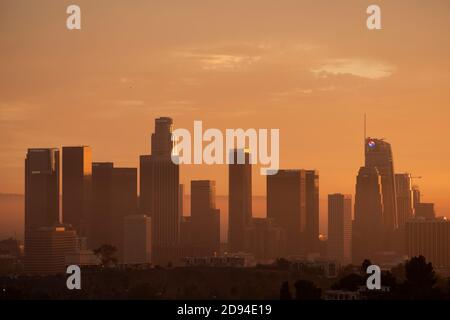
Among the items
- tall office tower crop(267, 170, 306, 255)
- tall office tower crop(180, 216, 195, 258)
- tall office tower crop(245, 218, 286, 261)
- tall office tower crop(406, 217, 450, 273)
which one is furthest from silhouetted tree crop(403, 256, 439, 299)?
tall office tower crop(267, 170, 306, 255)

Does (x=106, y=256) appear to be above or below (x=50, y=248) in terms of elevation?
above

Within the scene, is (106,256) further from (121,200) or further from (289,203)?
(289,203)

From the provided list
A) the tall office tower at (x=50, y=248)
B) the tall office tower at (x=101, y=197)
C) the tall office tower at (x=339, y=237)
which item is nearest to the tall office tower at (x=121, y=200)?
the tall office tower at (x=101, y=197)

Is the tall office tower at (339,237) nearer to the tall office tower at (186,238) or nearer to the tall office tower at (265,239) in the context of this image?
the tall office tower at (265,239)

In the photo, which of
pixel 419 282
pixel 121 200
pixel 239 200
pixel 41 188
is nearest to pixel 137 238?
pixel 121 200

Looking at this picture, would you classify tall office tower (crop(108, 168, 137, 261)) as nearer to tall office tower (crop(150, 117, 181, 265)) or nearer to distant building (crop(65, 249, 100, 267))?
tall office tower (crop(150, 117, 181, 265))
